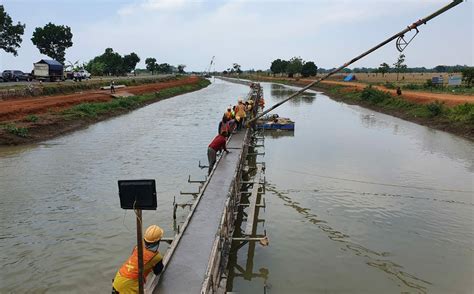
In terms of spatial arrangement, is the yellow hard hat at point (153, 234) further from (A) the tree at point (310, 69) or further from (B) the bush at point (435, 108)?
(A) the tree at point (310, 69)

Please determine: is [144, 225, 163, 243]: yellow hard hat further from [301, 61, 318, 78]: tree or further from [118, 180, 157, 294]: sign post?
[301, 61, 318, 78]: tree

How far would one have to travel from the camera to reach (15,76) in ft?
154

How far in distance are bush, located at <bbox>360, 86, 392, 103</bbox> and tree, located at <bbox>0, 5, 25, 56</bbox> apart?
53407 millimetres

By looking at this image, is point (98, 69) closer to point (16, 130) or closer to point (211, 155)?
point (16, 130)

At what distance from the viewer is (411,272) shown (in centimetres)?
870

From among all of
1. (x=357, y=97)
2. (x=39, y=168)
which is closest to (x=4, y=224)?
(x=39, y=168)

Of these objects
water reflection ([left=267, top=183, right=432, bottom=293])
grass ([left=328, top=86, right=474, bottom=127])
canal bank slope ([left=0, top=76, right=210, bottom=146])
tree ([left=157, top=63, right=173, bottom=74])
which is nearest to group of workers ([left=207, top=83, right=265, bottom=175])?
water reflection ([left=267, top=183, right=432, bottom=293])

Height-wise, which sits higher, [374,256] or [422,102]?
[422,102]

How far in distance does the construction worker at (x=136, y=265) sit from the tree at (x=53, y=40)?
281 ft

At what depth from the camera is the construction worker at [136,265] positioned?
531 cm

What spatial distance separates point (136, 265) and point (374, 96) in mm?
44765

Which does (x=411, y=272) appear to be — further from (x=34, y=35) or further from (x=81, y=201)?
(x=34, y=35)

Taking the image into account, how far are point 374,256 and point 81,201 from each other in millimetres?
8619

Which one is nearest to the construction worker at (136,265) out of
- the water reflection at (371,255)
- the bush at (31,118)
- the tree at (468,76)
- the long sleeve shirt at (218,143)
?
the water reflection at (371,255)
